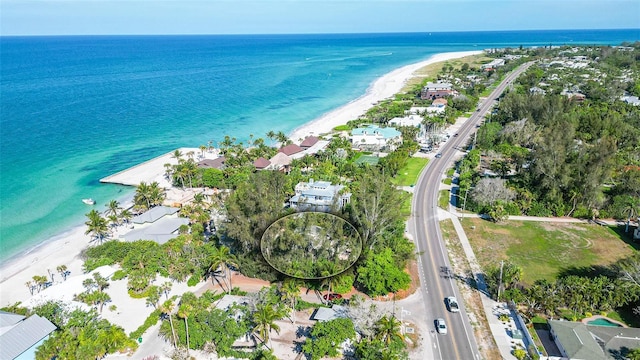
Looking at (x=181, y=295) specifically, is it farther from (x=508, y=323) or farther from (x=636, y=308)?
(x=636, y=308)

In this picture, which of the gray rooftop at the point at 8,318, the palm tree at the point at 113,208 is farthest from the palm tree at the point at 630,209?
the palm tree at the point at 113,208

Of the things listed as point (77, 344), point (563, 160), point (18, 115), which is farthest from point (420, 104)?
point (18, 115)

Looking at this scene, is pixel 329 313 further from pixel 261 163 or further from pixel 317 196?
pixel 261 163

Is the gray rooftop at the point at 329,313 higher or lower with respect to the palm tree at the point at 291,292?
lower

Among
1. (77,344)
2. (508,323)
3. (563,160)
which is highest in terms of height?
(563,160)

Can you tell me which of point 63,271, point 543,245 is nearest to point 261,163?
point 63,271

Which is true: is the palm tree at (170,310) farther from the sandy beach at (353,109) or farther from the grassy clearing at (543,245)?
the sandy beach at (353,109)
